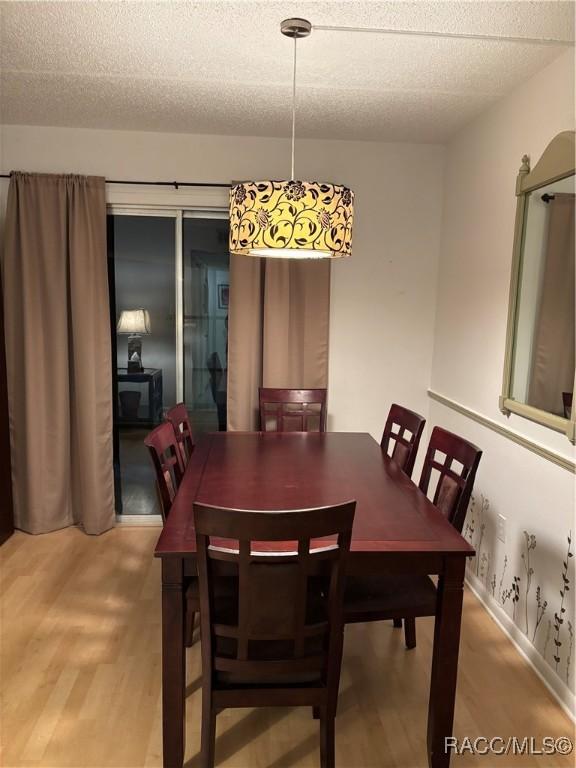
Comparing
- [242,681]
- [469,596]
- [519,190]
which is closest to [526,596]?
[469,596]

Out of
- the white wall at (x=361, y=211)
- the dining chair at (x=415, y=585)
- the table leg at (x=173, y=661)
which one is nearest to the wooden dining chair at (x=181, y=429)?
the table leg at (x=173, y=661)

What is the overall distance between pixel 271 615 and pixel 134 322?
2555 millimetres

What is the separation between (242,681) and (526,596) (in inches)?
57.1

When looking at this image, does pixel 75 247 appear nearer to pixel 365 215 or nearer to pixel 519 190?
pixel 365 215

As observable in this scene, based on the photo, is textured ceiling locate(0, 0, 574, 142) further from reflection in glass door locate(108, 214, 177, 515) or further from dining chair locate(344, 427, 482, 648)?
dining chair locate(344, 427, 482, 648)

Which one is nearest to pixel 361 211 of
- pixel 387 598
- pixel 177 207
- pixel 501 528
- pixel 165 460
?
pixel 177 207

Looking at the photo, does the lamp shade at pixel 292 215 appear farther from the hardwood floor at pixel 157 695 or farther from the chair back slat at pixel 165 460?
the hardwood floor at pixel 157 695

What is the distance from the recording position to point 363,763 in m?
1.83

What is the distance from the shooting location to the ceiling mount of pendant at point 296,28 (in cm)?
202

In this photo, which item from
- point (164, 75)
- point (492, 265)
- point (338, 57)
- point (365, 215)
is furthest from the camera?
point (365, 215)

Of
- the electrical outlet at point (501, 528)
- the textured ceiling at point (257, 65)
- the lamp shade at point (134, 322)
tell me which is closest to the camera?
the textured ceiling at point (257, 65)

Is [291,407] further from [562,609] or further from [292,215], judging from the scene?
[562,609]

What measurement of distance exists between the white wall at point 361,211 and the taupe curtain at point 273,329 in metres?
0.14

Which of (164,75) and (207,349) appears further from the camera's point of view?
(207,349)
